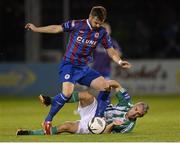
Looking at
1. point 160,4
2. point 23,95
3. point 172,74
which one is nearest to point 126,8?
point 160,4

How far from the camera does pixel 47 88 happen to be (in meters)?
26.6

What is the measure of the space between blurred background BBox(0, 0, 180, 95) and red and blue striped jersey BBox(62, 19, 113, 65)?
11738 millimetres

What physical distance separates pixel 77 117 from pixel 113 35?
10622 mm

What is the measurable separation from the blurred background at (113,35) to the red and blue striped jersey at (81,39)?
38.5 feet

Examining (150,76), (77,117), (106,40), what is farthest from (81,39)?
(150,76)

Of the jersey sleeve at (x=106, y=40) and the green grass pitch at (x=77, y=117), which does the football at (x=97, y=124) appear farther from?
the jersey sleeve at (x=106, y=40)

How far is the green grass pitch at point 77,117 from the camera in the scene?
13367mm

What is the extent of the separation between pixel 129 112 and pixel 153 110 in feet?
22.9

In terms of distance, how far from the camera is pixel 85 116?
14172 mm

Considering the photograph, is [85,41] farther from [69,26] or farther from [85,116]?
[85,116]

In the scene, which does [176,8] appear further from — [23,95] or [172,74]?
[23,95]

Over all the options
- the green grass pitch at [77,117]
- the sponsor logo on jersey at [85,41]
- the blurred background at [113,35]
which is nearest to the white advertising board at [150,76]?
the blurred background at [113,35]

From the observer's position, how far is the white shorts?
46.3 ft

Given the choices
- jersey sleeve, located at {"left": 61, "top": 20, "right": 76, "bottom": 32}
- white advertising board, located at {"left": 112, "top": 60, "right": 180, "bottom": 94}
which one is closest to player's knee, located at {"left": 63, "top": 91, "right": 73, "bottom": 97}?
jersey sleeve, located at {"left": 61, "top": 20, "right": 76, "bottom": 32}
